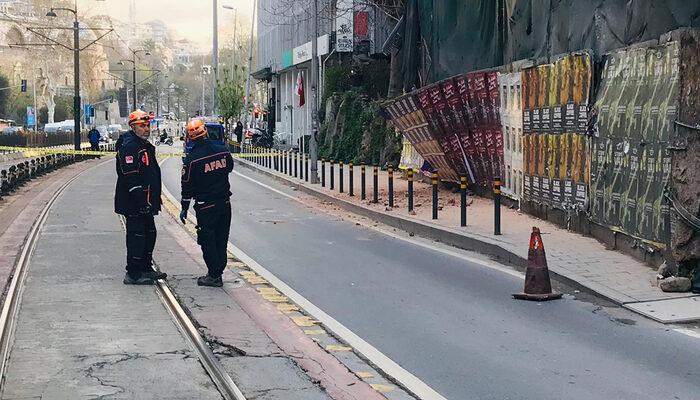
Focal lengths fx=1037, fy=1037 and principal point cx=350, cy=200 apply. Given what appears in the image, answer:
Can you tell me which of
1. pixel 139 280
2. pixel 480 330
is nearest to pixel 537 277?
pixel 480 330

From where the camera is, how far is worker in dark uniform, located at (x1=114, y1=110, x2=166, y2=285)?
11359mm

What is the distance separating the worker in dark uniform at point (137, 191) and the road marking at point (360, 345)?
5.08ft

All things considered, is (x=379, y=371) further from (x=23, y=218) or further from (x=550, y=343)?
(x=23, y=218)

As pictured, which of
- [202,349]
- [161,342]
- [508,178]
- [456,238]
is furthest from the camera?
[508,178]

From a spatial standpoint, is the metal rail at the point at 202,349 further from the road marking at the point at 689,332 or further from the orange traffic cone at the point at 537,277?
the road marking at the point at 689,332

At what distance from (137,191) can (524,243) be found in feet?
19.6

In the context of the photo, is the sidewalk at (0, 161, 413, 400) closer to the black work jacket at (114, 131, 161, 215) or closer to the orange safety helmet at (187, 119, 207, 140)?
the black work jacket at (114, 131, 161, 215)

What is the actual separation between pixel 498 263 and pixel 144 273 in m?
4.96

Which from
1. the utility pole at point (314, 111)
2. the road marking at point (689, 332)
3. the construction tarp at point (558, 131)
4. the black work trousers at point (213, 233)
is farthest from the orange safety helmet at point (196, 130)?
the utility pole at point (314, 111)

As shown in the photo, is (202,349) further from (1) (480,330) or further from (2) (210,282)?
(2) (210,282)

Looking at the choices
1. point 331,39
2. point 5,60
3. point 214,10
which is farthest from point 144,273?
point 5,60

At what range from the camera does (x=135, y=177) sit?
11359 millimetres

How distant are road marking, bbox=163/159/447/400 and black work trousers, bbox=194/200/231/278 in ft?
2.41

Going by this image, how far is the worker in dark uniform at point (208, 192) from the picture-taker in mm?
11383
